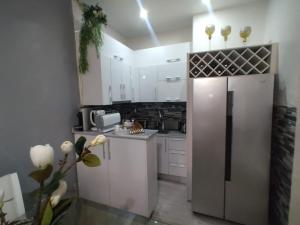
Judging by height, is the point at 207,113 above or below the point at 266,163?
above

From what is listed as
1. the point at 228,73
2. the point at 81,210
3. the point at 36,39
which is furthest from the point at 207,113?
the point at 36,39

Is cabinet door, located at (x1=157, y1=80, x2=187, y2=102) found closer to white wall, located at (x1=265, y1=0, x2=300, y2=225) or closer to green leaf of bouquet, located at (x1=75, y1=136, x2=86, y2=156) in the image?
white wall, located at (x1=265, y1=0, x2=300, y2=225)

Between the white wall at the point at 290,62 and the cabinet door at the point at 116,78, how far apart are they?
1.95 metres

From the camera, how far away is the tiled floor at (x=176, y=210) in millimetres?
1771

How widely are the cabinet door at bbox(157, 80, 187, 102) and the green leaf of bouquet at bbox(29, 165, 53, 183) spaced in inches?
91.1

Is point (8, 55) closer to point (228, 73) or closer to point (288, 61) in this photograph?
point (228, 73)

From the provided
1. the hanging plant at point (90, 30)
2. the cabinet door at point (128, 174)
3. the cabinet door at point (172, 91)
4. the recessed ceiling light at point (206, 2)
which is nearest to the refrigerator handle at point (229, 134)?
the cabinet door at point (128, 174)

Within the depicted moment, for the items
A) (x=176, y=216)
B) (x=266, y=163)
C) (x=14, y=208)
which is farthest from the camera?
(x=176, y=216)

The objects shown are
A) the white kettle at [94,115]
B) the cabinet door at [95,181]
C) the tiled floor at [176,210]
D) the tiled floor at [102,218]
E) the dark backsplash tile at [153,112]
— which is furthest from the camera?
the dark backsplash tile at [153,112]

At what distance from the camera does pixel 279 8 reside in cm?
161

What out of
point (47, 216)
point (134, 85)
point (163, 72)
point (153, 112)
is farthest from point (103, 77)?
point (47, 216)

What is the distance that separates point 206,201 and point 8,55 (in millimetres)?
2461

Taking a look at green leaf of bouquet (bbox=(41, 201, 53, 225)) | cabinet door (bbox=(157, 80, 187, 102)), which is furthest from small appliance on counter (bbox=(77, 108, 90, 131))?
green leaf of bouquet (bbox=(41, 201, 53, 225))

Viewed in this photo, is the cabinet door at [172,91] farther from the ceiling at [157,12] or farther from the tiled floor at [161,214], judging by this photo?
the tiled floor at [161,214]
